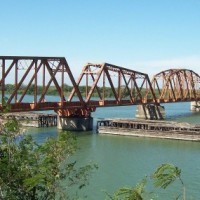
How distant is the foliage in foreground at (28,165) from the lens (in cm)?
1681

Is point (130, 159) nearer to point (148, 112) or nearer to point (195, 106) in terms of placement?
point (148, 112)

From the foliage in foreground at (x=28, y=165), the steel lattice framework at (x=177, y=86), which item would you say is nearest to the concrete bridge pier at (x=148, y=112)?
the steel lattice framework at (x=177, y=86)

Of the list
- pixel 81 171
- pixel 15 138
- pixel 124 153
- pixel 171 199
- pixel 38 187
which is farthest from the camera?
pixel 124 153

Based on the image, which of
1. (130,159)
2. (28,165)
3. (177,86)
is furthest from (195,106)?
(28,165)

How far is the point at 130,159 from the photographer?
45812 mm

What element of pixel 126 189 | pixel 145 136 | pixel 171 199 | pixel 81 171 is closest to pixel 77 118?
pixel 145 136

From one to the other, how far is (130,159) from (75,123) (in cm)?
2445

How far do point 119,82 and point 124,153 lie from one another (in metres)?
39.5

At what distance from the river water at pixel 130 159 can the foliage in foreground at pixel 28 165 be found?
7532 millimetres

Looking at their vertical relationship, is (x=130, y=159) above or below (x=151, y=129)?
below

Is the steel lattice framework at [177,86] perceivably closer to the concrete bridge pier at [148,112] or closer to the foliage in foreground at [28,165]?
the concrete bridge pier at [148,112]

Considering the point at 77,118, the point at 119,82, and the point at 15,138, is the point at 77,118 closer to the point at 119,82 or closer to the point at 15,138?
the point at 119,82

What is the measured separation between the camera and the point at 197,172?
39125mm

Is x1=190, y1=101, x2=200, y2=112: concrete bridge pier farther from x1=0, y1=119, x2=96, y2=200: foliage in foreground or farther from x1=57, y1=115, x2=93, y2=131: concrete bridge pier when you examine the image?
x1=0, y1=119, x2=96, y2=200: foliage in foreground
